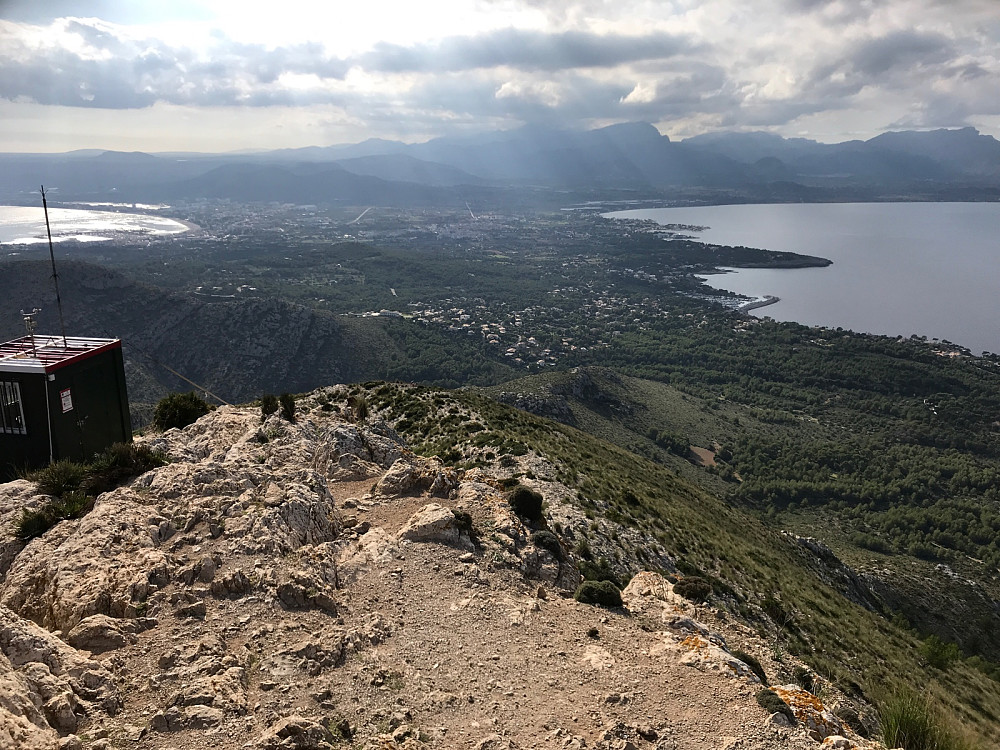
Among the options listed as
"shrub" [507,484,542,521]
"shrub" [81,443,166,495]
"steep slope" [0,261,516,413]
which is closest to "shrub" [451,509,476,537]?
"shrub" [507,484,542,521]

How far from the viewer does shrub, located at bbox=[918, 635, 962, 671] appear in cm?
2458

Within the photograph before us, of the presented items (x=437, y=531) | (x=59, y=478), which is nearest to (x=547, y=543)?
(x=437, y=531)

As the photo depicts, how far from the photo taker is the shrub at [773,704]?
30.6 feet

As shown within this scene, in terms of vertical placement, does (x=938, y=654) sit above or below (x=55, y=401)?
below

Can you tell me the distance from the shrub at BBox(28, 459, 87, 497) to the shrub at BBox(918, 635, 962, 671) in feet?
103

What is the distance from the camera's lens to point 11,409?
44.7ft

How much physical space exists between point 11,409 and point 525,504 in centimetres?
1280

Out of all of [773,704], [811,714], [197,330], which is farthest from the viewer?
[197,330]

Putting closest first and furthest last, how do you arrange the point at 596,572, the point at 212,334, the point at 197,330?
the point at 596,572, the point at 212,334, the point at 197,330

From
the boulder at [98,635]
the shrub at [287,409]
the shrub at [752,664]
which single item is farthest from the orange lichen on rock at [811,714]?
the shrub at [287,409]

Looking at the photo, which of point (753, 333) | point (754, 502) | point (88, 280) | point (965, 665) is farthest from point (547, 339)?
point (965, 665)

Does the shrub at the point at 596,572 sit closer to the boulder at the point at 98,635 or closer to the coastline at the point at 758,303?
the boulder at the point at 98,635

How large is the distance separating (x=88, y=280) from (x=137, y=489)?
370 ft

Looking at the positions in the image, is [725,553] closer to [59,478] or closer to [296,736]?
[296,736]
